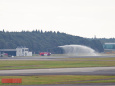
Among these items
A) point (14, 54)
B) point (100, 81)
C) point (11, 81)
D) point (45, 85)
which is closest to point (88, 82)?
point (100, 81)

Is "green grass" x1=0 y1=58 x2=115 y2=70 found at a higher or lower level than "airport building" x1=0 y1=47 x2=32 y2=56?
lower

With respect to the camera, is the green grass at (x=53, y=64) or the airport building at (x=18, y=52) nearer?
the green grass at (x=53, y=64)

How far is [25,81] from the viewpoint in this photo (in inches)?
2255

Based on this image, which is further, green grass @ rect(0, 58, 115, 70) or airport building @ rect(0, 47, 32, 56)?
airport building @ rect(0, 47, 32, 56)

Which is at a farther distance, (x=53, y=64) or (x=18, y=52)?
(x=18, y=52)

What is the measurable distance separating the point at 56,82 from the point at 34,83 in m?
3.92

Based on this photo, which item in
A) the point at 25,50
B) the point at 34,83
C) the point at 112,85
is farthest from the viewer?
the point at 25,50

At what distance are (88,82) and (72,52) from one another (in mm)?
130112

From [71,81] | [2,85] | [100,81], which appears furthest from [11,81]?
[100,81]

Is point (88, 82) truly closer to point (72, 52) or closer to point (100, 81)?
point (100, 81)

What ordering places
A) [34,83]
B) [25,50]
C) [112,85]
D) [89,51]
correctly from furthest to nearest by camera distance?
[25,50] → [89,51] → [34,83] → [112,85]

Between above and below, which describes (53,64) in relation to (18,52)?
below

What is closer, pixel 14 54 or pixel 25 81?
pixel 25 81

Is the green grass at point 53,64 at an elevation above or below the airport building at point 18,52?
below
